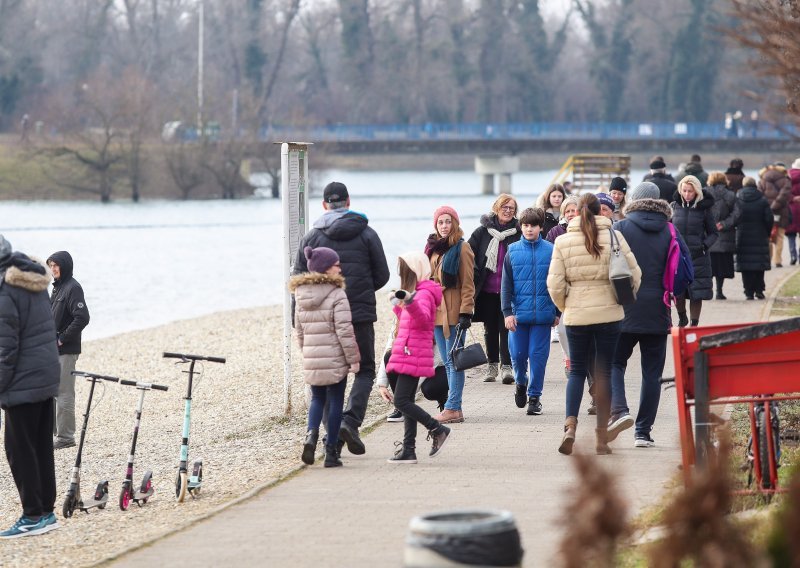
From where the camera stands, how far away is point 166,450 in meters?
12.5

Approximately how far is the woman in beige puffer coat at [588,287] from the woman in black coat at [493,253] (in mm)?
2861

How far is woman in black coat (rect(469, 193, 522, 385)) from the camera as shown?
12.5 metres

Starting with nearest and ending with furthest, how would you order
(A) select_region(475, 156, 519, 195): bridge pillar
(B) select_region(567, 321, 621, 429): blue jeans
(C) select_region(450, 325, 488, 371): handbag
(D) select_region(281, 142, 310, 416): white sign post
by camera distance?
(B) select_region(567, 321, 621, 429): blue jeans
(C) select_region(450, 325, 488, 371): handbag
(D) select_region(281, 142, 310, 416): white sign post
(A) select_region(475, 156, 519, 195): bridge pillar

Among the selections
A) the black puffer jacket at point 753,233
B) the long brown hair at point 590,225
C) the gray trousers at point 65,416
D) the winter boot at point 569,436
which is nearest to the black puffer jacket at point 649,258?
the long brown hair at point 590,225

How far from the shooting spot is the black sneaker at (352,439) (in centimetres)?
974

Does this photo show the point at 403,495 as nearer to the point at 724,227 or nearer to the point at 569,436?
the point at 569,436

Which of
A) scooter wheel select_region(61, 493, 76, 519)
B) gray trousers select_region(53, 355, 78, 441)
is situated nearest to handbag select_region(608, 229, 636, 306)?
scooter wheel select_region(61, 493, 76, 519)

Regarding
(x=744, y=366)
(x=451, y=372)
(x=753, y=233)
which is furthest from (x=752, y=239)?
(x=744, y=366)

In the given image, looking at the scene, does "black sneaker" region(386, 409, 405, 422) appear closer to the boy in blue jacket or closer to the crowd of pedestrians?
the crowd of pedestrians

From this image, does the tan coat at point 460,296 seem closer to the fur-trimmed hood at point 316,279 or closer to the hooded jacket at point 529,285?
the hooded jacket at point 529,285

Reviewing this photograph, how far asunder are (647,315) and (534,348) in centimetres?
163

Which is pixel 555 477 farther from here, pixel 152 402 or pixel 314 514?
pixel 152 402

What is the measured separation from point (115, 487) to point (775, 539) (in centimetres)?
761

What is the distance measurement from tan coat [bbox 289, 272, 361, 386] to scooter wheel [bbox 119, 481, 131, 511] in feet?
4.23
